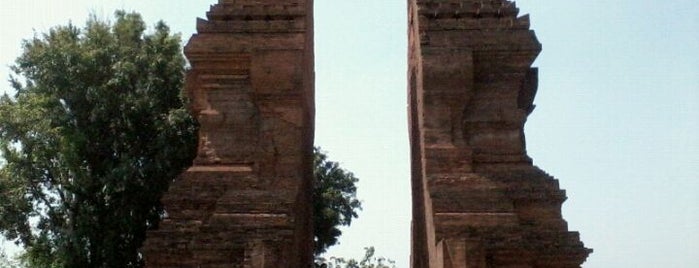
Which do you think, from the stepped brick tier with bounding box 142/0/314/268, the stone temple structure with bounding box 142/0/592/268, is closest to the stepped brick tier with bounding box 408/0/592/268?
the stone temple structure with bounding box 142/0/592/268

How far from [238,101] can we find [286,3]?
115cm

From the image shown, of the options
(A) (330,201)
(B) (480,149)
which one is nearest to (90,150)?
(A) (330,201)

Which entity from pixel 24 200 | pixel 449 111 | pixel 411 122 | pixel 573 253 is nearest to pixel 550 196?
pixel 573 253

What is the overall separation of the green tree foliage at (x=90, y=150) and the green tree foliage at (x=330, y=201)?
326 cm

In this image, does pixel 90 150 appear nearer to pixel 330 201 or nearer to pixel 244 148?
pixel 330 201

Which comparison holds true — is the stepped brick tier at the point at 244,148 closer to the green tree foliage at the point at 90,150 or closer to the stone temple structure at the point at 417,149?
the stone temple structure at the point at 417,149

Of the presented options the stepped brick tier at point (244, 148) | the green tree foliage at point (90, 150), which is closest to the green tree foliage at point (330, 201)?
the green tree foliage at point (90, 150)

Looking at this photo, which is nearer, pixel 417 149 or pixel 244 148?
Answer: pixel 244 148

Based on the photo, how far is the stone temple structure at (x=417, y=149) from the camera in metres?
6.34

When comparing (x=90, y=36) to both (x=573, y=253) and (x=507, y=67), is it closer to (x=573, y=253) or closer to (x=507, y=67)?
(x=507, y=67)

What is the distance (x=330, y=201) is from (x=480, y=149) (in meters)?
9.59

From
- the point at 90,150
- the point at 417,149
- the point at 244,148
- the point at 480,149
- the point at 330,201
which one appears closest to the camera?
the point at 480,149

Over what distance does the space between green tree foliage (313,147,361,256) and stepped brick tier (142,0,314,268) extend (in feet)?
25.1

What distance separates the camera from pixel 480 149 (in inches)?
283
